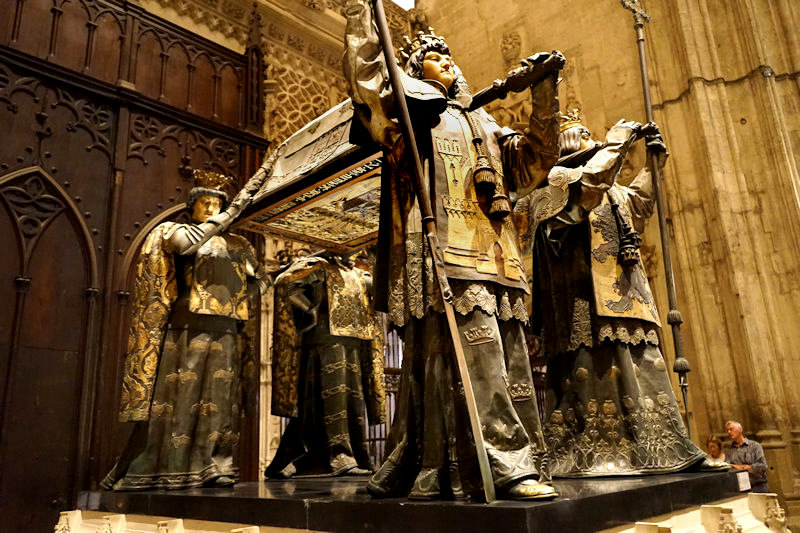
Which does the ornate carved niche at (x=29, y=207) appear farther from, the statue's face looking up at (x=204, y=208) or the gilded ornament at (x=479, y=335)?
the gilded ornament at (x=479, y=335)

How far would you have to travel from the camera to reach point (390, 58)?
216cm

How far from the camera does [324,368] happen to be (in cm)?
423

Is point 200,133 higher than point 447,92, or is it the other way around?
point 200,133

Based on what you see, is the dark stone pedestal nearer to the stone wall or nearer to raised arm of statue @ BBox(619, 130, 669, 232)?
raised arm of statue @ BBox(619, 130, 669, 232)

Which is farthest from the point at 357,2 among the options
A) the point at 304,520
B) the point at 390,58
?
the point at 304,520

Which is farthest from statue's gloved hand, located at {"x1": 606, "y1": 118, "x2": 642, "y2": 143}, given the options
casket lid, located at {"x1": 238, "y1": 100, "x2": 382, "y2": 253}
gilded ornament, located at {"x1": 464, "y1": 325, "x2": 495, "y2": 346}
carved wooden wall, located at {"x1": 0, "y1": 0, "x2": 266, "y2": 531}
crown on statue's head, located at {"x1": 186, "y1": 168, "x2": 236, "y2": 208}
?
carved wooden wall, located at {"x1": 0, "y1": 0, "x2": 266, "y2": 531}

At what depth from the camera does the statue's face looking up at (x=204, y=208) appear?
13.5 feet

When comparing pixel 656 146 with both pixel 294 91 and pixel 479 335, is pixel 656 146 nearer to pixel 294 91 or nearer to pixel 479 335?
pixel 479 335

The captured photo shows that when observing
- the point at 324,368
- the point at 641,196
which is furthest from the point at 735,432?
the point at 324,368

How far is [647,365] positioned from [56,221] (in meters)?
4.99

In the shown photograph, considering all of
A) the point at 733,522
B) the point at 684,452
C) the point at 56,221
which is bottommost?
the point at 733,522

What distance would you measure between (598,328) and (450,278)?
1.34m

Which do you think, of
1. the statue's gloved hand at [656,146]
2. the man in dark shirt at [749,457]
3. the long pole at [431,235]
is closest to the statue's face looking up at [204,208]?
the long pole at [431,235]

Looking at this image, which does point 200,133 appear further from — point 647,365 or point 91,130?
point 647,365
